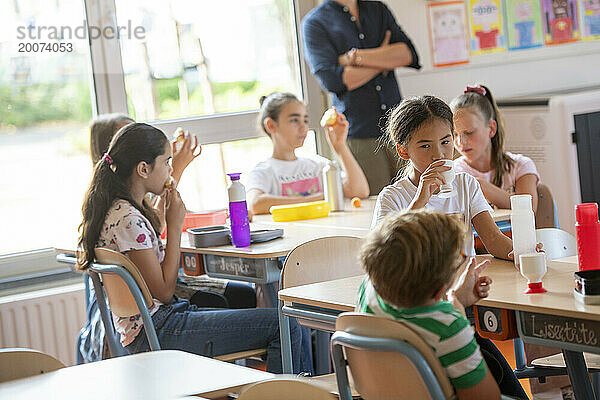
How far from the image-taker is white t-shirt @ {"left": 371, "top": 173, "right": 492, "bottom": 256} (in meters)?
2.68

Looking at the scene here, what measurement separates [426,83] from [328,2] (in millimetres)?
811

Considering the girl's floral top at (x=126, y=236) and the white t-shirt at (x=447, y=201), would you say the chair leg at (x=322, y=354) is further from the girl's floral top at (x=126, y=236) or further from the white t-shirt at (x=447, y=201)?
the white t-shirt at (x=447, y=201)

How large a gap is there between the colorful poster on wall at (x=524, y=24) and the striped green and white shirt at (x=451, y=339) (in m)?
4.06

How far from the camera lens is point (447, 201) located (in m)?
2.72

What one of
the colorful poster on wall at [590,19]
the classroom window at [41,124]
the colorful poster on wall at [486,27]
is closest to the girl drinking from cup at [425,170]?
the classroom window at [41,124]

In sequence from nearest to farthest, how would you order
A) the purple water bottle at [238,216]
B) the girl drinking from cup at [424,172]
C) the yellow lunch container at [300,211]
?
the girl drinking from cup at [424,172] → the purple water bottle at [238,216] → the yellow lunch container at [300,211]

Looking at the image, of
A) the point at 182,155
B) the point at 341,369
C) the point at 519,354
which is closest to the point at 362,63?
the point at 182,155

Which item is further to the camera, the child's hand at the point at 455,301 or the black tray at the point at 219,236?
the black tray at the point at 219,236

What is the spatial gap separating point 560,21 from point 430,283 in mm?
4365

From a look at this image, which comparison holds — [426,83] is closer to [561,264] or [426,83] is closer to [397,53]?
[397,53]

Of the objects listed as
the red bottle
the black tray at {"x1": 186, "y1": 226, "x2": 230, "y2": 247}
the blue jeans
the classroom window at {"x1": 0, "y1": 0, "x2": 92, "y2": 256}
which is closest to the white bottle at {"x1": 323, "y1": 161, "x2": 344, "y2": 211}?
the black tray at {"x1": 186, "y1": 226, "x2": 230, "y2": 247}

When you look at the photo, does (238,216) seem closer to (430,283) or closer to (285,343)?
(285,343)

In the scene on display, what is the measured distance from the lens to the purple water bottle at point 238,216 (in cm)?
330

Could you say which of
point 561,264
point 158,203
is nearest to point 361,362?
point 561,264
